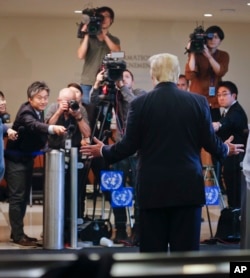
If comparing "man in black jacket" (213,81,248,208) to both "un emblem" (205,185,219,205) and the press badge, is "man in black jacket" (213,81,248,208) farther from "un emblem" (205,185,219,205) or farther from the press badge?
the press badge

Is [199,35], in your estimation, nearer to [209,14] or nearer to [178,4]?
[178,4]

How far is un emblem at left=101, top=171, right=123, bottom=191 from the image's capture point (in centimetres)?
515

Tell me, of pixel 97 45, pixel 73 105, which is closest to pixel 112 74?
pixel 73 105

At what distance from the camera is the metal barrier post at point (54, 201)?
4.87 metres

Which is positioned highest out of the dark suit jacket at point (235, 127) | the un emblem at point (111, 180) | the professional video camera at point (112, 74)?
the professional video camera at point (112, 74)

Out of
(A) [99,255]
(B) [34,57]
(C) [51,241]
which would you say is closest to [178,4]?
(B) [34,57]

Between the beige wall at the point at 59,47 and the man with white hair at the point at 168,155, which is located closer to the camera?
the man with white hair at the point at 168,155

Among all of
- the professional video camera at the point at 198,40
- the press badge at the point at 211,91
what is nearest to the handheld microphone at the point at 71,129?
the professional video camera at the point at 198,40

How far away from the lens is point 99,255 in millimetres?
450

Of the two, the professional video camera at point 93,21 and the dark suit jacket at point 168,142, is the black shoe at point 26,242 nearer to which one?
the dark suit jacket at point 168,142

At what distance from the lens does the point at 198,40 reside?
755 centimetres

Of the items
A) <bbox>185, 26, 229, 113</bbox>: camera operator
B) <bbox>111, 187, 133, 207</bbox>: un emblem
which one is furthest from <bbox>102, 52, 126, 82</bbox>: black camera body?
<bbox>185, 26, 229, 113</bbox>: camera operator

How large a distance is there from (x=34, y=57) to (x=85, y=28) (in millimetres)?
2436

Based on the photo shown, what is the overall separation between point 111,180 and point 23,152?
2.52 ft
